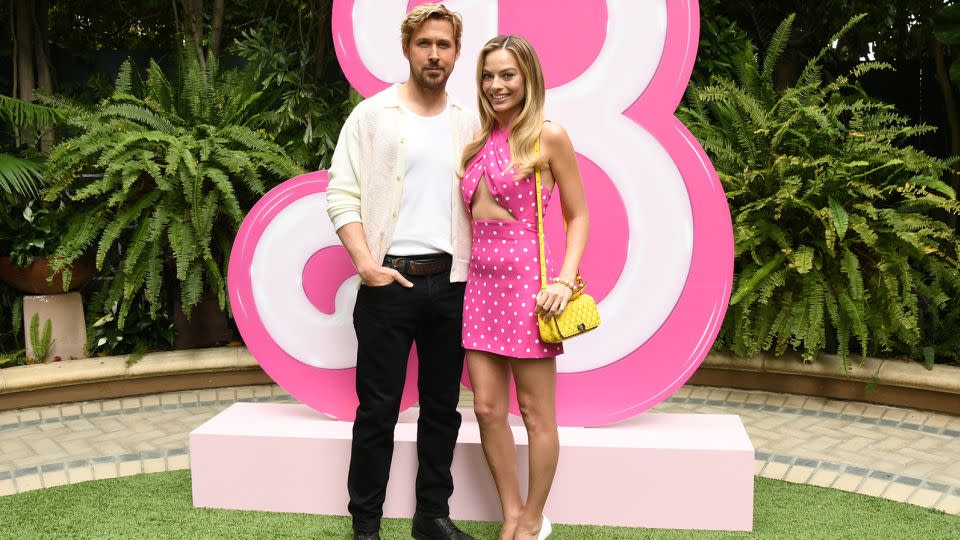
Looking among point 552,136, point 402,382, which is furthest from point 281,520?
point 552,136

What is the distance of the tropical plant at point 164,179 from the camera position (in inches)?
189

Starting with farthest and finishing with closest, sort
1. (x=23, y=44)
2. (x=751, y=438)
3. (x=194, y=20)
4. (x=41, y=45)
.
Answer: (x=194, y=20)
(x=41, y=45)
(x=23, y=44)
(x=751, y=438)

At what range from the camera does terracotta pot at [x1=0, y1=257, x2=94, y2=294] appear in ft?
17.0

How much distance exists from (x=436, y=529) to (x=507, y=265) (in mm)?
1054

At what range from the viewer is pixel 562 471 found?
3258 mm

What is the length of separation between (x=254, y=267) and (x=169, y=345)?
2361 millimetres

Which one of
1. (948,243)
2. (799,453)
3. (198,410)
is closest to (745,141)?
(948,243)

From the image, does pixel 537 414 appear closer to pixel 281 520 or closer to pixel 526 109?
pixel 526 109

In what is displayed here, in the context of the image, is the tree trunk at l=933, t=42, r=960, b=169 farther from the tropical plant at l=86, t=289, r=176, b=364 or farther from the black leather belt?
the tropical plant at l=86, t=289, r=176, b=364

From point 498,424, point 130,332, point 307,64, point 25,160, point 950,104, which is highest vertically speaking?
point 307,64

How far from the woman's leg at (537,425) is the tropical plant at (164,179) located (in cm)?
268

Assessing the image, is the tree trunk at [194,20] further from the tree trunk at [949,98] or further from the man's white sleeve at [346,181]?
the tree trunk at [949,98]

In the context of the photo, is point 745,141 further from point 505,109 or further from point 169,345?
point 169,345

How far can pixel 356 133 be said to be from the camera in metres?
2.88
